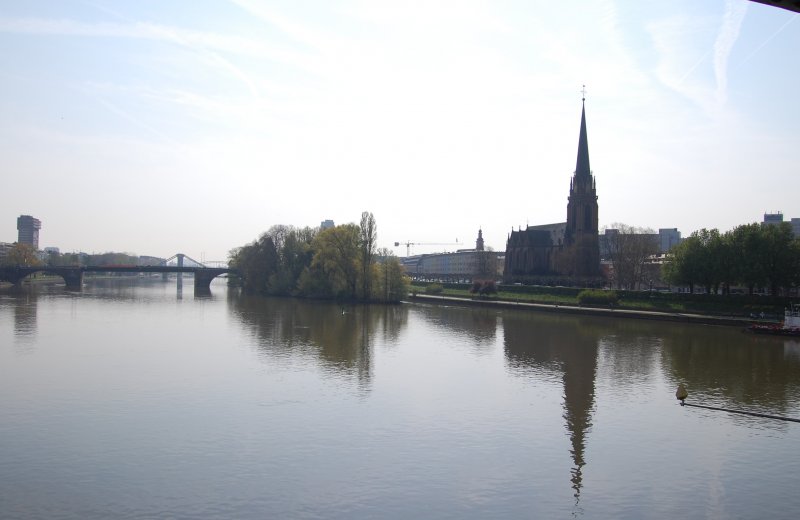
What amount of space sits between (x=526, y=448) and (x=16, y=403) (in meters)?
16.6

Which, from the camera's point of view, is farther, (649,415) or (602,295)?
(602,295)

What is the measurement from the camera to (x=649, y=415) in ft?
73.0

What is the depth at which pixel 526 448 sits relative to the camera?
18.0m

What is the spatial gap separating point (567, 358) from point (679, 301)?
31.7m

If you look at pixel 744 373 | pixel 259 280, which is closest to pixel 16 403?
pixel 744 373

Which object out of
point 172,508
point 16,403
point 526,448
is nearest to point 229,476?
point 172,508

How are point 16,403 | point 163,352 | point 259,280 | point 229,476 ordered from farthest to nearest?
point 259,280 → point 163,352 → point 16,403 → point 229,476

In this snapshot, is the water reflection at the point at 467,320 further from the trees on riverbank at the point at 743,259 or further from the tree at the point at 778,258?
the tree at the point at 778,258

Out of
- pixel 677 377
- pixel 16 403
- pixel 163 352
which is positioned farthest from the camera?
pixel 163 352

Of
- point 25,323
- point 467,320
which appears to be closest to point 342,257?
point 467,320

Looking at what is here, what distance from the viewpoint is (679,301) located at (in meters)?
61.6

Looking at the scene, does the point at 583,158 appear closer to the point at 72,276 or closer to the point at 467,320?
the point at 467,320

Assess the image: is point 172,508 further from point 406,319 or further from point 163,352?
point 406,319

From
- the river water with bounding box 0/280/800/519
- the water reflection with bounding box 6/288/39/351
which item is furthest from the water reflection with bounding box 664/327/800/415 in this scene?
the water reflection with bounding box 6/288/39/351
